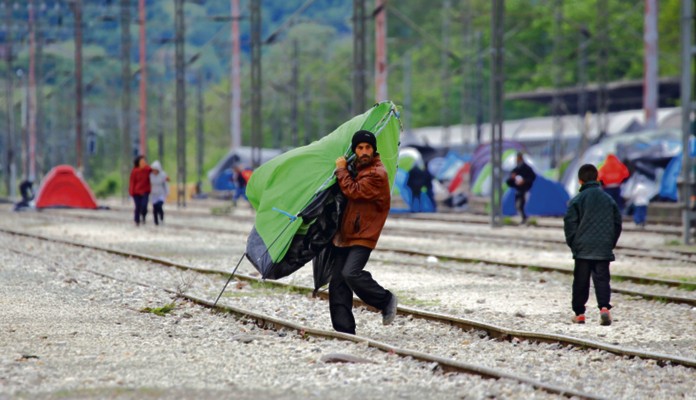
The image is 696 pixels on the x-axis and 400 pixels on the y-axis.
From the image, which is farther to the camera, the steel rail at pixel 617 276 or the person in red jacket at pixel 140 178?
the person in red jacket at pixel 140 178

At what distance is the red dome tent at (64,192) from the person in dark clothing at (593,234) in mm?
35915

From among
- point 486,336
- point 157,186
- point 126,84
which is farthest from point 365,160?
point 126,84

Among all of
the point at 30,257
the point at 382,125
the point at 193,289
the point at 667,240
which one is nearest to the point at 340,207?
the point at 382,125

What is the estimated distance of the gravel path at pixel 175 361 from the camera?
8250mm

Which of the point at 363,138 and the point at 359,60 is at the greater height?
the point at 359,60

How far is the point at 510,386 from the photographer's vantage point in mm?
8383

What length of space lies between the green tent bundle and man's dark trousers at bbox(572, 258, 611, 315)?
7.50 feet

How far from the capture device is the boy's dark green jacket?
12.0m

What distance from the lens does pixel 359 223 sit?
34.5ft

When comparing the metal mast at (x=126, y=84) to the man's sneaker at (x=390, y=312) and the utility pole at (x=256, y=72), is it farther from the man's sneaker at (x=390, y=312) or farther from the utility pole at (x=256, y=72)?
the man's sneaker at (x=390, y=312)

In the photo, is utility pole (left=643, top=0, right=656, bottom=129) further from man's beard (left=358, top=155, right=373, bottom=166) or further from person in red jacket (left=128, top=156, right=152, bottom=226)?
man's beard (left=358, top=155, right=373, bottom=166)

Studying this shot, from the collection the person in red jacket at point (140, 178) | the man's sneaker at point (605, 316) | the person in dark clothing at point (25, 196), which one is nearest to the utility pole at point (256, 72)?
the person in dark clothing at point (25, 196)

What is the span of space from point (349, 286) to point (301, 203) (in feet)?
2.51

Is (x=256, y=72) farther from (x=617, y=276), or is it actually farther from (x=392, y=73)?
(x=392, y=73)
